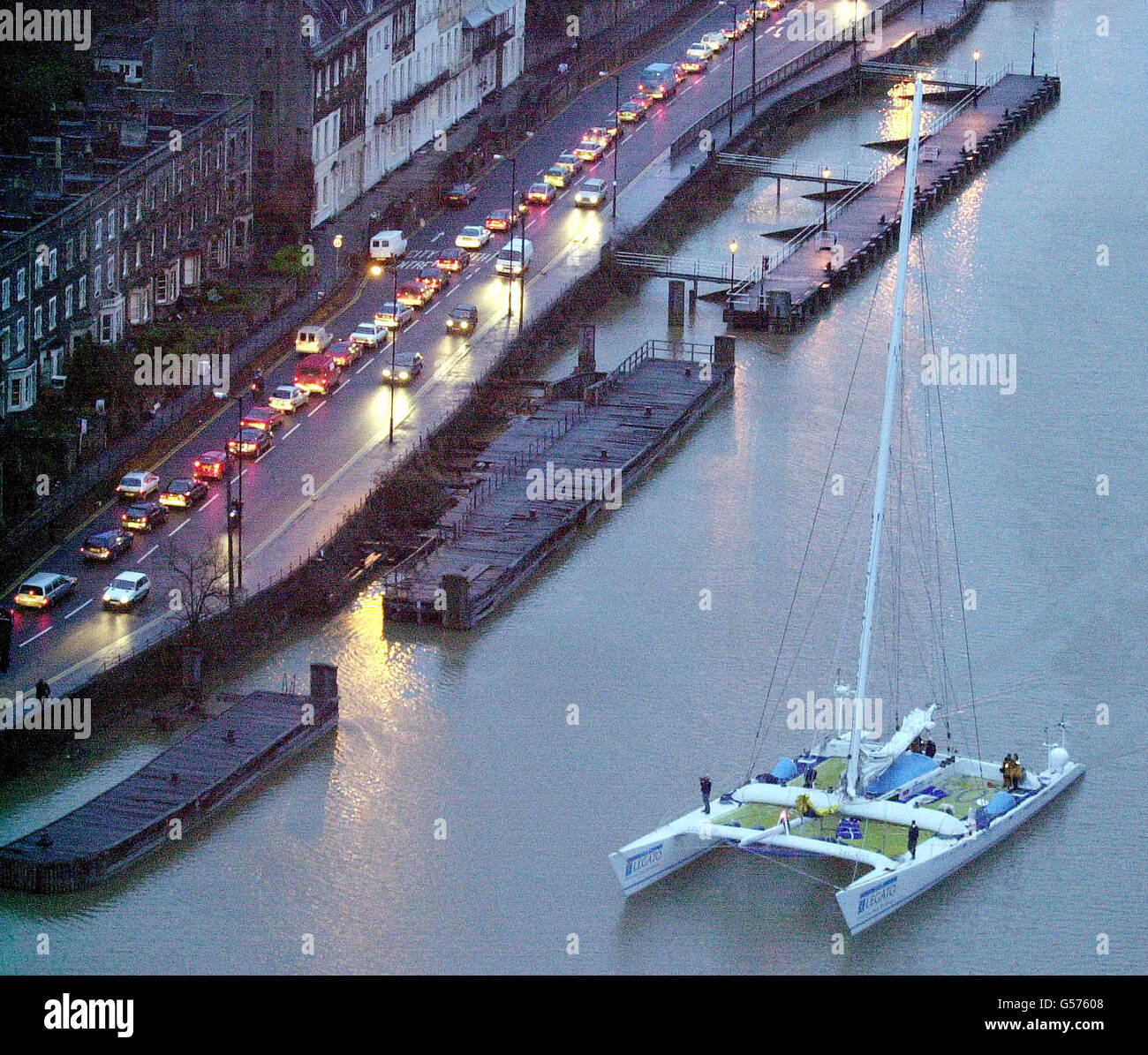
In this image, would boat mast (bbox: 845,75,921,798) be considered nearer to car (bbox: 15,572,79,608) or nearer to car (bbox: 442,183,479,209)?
car (bbox: 15,572,79,608)

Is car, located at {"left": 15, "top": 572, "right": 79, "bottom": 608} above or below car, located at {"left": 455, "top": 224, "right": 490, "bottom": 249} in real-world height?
below

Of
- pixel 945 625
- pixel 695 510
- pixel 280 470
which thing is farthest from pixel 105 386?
pixel 945 625

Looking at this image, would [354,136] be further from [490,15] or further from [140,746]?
[140,746]

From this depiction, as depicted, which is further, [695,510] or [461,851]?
[695,510]

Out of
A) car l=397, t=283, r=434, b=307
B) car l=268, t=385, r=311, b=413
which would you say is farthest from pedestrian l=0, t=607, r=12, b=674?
car l=397, t=283, r=434, b=307
